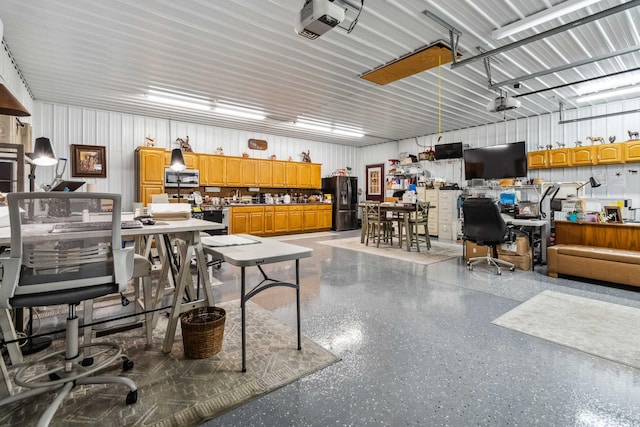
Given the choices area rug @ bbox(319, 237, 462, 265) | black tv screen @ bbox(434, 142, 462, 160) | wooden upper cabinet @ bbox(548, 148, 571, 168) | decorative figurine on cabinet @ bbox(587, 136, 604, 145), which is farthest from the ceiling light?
decorative figurine on cabinet @ bbox(587, 136, 604, 145)

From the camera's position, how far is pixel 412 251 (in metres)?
6.54

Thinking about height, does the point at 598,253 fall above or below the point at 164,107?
below

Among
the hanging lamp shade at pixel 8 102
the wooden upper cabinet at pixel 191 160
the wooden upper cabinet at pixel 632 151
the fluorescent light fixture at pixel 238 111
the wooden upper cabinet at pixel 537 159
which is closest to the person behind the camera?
the hanging lamp shade at pixel 8 102

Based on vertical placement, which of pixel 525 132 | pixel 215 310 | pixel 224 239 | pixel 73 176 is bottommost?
pixel 215 310

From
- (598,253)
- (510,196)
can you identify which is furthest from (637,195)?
(598,253)

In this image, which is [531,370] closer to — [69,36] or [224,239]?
[224,239]

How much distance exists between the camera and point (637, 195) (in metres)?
6.24

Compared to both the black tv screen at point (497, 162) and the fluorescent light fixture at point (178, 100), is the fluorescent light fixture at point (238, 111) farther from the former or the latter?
the black tv screen at point (497, 162)

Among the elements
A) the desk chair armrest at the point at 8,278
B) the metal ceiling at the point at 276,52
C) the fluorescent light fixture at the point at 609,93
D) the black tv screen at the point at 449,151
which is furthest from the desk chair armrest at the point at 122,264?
the fluorescent light fixture at the point at 609,93

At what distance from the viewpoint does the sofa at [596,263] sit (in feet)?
12.6

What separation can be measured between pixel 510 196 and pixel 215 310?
6.18 meters

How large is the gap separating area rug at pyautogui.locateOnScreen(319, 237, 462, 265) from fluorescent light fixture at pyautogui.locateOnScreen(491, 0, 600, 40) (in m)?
3.46

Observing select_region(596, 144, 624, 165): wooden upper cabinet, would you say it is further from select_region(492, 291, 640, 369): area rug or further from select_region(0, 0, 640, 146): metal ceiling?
select_region(492, 291, 640, 369): area rug

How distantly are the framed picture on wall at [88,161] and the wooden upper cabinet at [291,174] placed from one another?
4498mm
